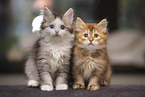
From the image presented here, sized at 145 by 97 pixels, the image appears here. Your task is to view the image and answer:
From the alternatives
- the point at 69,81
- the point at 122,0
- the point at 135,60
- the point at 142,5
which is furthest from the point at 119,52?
the point at 69,81

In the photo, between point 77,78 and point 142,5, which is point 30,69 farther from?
point 142,5

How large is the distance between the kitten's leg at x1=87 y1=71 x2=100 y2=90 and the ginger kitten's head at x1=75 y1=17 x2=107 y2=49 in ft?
0.55

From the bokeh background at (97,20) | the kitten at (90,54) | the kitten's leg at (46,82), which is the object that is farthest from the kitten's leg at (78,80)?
the bokeh background at (97,20)

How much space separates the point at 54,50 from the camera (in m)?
1.16

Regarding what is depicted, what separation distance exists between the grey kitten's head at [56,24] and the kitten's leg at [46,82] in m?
0.23

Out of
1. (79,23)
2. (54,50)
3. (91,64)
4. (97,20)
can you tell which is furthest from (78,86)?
(97,20)

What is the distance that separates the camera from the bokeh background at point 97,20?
10.3ft

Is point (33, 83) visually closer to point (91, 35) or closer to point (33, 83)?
point (33, 83)

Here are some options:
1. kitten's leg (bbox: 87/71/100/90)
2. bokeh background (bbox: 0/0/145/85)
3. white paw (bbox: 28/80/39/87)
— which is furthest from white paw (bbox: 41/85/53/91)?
bokeh background (bbox: 0/0/145/85)

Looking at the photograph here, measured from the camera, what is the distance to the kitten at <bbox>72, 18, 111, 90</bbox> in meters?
1.16

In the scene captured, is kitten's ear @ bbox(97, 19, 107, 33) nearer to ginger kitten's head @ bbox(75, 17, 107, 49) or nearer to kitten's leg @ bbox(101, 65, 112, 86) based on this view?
ginger kitten's head @ bbox(75, 17, 107, 49)

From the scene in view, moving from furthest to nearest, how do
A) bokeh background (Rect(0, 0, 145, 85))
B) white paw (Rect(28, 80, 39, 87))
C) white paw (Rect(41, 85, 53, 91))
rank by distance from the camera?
bokeh background (Rect(0, 0, 145, 85)) → white paw (Rect(28, 80, 39, 87)) → white paw (Rect(41, 85, 53, 91))

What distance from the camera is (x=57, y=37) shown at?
1142 mm

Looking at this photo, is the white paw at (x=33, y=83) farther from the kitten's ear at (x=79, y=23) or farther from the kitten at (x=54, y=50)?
the kitten's ear at (x=79, y=23)
